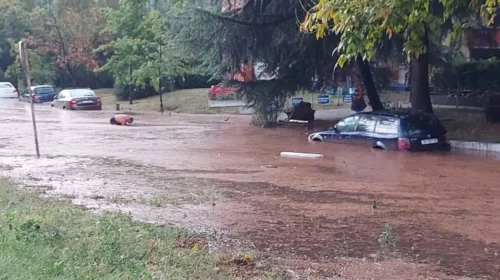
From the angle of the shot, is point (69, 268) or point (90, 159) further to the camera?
point (90, 159)

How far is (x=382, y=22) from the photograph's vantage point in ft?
29.1

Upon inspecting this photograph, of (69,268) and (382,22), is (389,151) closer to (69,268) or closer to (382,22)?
(382,22)

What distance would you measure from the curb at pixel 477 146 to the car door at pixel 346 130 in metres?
3.26

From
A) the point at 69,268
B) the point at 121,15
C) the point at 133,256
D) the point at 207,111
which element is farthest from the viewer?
the point at 121,15

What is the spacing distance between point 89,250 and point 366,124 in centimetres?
1410

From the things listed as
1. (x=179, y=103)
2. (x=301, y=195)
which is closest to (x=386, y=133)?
(x=301, y=195)

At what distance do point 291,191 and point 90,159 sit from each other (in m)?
7.55

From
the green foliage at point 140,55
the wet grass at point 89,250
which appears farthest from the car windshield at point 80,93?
the wet grass at point 89,250

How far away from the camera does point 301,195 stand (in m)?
13.8

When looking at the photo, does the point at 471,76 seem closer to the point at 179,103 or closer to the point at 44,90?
the point at 179,103

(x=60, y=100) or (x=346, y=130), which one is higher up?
(x=346, y=130)

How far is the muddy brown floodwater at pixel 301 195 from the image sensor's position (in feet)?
30.1

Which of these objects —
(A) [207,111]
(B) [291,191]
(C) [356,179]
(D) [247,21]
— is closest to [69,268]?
(B) [291,191]

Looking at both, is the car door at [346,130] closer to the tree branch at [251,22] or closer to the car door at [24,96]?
the tree branch at [251,22]
